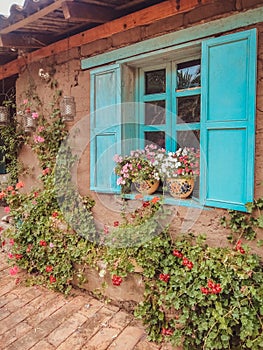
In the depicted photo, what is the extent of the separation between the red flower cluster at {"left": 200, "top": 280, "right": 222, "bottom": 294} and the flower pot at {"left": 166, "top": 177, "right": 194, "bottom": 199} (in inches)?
34.1

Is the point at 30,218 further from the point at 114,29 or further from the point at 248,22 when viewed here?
the point at 248,22

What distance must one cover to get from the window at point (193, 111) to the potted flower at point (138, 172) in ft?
0.43

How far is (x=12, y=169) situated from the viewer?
456 centimetres

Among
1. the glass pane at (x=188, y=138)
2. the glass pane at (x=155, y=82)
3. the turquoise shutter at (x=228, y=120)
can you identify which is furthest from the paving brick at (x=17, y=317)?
the glass pane at (x=155, y=82)

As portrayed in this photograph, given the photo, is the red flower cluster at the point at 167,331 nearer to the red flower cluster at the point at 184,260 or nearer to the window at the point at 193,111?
the red flower cluster at the point at 184,260

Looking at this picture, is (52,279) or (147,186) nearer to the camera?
(147,186)

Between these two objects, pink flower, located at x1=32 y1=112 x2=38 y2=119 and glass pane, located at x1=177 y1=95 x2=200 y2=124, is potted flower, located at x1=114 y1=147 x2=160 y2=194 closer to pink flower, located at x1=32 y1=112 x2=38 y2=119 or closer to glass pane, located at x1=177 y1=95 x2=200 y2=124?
glass pane, located at x1=177 y1=95 x2=200 y2=124

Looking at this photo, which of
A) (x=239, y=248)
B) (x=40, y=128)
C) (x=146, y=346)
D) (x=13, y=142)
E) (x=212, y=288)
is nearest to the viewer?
(x=212, y=288)

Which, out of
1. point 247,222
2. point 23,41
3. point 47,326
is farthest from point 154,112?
point 47,326

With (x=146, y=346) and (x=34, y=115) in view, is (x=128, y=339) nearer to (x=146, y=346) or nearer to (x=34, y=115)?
(x=146, y=346)

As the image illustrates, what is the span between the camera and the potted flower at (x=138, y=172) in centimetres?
292

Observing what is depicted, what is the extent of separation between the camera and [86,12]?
2.76 metres

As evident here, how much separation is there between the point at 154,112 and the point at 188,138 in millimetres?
488

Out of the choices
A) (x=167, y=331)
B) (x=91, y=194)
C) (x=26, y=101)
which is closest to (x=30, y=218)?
(x=91, y=194)
